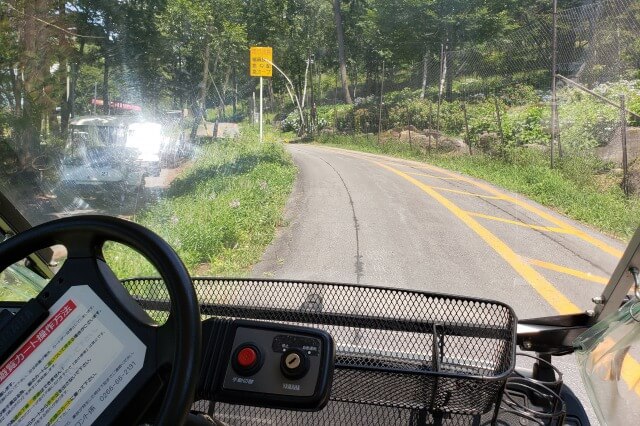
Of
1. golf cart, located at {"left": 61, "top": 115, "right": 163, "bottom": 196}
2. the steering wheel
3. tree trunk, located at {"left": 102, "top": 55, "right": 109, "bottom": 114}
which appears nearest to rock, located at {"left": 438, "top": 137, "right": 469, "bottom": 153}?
golf cart, located at {"left": 61, "top": 115, "right": 163, "bottom": 196}

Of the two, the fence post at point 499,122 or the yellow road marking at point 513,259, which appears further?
the yellow road marking at point 513,259

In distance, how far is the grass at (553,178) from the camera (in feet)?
7.29

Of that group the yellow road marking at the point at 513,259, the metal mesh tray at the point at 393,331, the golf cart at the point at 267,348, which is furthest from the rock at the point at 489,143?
the metal mesh tray at the point at 393,331

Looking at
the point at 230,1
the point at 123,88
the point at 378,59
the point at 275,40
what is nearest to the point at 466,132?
the point at 378,59

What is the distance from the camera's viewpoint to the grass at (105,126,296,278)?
2.64 metres

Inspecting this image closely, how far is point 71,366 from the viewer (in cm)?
135

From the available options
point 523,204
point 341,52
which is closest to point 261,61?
point 341,52

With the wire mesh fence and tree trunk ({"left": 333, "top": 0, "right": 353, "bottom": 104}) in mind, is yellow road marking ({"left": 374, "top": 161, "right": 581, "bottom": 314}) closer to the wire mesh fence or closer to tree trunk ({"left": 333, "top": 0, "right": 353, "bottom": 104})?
the wire mesh fence

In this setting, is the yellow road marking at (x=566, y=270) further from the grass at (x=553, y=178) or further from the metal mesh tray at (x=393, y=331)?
the metal mesh tray at (x=393, y=331)

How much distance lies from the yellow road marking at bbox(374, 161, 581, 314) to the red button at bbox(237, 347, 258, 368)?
136 centimetres

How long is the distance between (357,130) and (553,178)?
0.80 m

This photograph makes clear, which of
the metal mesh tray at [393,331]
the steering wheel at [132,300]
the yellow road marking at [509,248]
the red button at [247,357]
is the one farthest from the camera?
the yellow road marking at [509,248]

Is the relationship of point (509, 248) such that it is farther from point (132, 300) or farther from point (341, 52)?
point (132, 300)

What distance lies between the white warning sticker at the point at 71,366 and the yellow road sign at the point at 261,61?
51.5 inches
